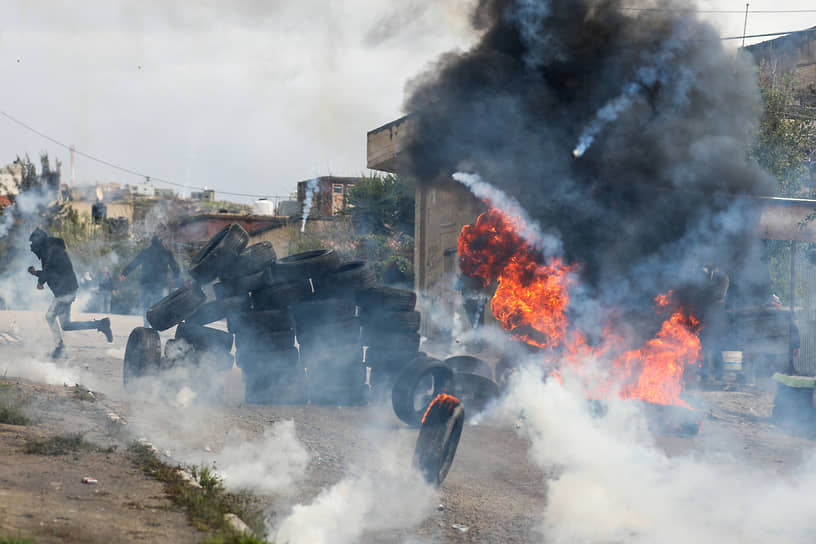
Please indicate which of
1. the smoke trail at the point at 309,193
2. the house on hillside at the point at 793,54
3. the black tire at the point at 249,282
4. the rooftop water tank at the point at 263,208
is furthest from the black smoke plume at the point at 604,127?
the rooftop water tank at the point at 263,208

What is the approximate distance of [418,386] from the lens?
922cm

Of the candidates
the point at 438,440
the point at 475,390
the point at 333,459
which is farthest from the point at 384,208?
the point at 438,440

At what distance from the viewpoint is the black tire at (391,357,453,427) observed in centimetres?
902

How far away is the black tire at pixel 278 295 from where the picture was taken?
1053 cm

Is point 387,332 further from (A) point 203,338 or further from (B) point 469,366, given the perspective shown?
(A) point 203,338

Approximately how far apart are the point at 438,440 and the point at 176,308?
5.77 metres

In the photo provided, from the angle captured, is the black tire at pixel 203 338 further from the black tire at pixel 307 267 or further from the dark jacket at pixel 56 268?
the dark jacket at pixel 56 268

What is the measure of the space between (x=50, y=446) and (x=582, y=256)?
784 centimetres

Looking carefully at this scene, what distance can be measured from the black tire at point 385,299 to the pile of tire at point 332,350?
0.84 ft

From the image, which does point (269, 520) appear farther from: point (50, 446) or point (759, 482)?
point (759, 482)

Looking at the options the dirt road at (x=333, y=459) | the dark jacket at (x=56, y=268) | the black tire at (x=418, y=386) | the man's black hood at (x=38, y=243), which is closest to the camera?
the dirt road at (x=333, y=459)

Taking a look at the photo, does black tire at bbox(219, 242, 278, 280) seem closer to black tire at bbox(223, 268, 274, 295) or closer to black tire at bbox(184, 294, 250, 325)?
black tire at bbox(223, 268, 274, 295)

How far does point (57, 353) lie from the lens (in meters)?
12.6

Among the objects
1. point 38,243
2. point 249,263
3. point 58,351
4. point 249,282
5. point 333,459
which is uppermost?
point 38,243
